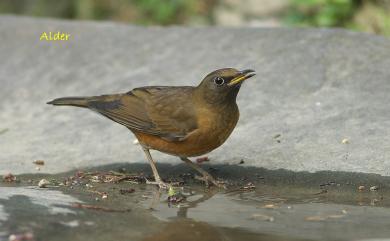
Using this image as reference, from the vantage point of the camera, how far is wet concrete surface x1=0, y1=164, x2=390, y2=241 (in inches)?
169

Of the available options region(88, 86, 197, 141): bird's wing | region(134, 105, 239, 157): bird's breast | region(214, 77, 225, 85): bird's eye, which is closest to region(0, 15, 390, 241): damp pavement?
region(134, 105, 239, 157): bird's breast

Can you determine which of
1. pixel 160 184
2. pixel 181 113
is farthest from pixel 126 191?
pixel 181 113

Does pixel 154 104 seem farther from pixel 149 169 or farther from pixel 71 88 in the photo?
pixel 71 88

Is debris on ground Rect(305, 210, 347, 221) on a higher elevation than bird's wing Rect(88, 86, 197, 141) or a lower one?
lower

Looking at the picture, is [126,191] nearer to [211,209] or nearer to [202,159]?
[211,209]

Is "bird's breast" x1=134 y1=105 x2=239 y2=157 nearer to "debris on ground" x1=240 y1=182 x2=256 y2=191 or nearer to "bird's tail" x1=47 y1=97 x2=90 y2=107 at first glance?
"debris on ground" x1=240 y1=182 x2=256 y2=191

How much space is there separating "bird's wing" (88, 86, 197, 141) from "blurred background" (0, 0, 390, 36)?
17.7 feet

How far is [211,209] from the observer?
5020mm

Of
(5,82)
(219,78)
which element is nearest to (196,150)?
(219,78)

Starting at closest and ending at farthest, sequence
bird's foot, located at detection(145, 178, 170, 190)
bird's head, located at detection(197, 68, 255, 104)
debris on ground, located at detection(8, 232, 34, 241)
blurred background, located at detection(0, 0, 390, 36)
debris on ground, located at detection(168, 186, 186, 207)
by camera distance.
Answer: debris on ground, located at detection(8, 232, 34, 241)
debris on ground, located at detection(168, 186, 186, 207)
bird's foot, located at detection(145, 178, 170, 190)
bird's head, located at detection(197, 68, 255, 104)
blurred background, located at detection(0, 0, 390, 36)

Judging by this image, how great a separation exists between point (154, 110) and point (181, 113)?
0.25 metres

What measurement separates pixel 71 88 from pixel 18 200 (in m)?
3.36

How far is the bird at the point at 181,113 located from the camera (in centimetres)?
579

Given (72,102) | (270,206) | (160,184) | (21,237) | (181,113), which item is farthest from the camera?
(72,102)
